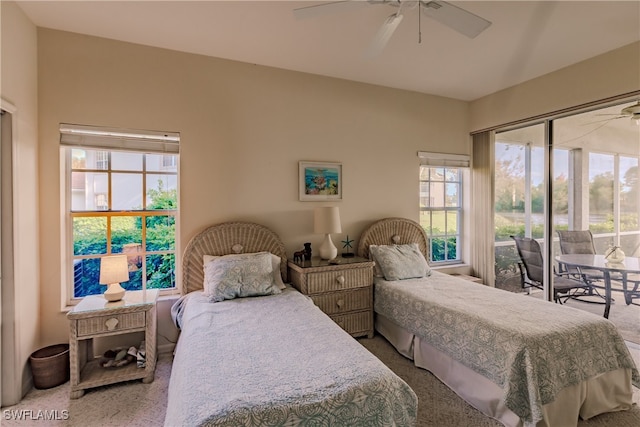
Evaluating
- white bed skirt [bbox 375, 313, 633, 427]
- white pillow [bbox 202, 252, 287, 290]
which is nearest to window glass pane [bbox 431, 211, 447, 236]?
white bed skirt [bbox 375, 313, 633, 427]

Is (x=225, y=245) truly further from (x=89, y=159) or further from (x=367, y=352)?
(x=367, y=352)

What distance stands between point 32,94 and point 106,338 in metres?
2.05

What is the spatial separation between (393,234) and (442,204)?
1.03m

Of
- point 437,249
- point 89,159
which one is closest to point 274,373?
point 89,159

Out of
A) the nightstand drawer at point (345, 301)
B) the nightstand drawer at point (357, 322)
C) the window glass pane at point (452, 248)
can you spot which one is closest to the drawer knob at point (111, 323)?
the nightstand drawer at point (345, 301)

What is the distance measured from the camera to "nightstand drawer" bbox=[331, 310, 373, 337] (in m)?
2.98

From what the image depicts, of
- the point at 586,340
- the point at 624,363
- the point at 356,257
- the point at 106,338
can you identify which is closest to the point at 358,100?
the point at 356,257

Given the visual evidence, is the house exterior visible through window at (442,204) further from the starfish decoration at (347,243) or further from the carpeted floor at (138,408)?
the carpeted floor at (138,408)

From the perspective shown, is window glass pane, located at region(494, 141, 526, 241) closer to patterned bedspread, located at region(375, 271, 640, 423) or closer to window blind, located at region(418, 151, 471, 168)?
window blind, located at region(418, 151, 471, 168)

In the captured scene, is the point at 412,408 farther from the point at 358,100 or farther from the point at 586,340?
the point at 358,100

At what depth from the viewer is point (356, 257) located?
133 inches

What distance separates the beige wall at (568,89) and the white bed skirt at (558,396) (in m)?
2.40

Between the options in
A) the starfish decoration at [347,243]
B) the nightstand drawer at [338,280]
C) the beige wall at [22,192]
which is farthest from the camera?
the starfish decoration at [347,243]

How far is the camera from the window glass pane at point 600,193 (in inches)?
127
